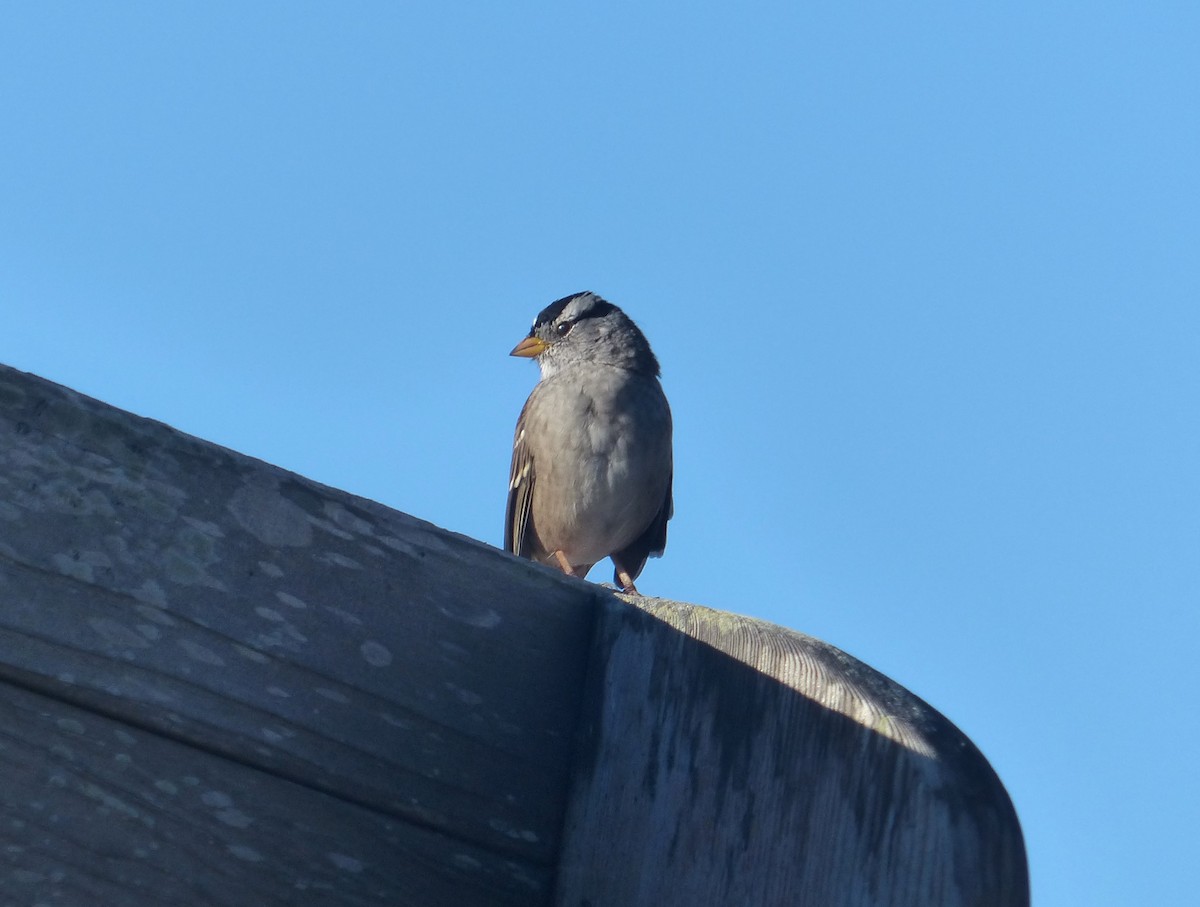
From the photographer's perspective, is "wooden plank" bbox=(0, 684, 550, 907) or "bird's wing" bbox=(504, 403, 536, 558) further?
"bird's wing" bbox=(504, 403, 536, 558)

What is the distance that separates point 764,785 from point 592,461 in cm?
518

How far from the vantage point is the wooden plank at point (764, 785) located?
1112 millimetres

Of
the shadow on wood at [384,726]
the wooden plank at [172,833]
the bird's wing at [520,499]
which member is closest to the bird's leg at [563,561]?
the bird's wing at [520,499]

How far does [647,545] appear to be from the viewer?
7258 millimetres

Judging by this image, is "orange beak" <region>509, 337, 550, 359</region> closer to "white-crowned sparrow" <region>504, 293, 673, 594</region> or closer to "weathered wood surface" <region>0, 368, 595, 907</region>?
"white-crowned sparrow" <region>504, 293, 673, 594</region>

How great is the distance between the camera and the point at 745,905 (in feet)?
3.99

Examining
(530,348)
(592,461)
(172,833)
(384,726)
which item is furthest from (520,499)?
(172,833)

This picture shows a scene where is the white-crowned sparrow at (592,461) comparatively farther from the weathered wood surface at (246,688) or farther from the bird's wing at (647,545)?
the weathered wood surface at (246,688)

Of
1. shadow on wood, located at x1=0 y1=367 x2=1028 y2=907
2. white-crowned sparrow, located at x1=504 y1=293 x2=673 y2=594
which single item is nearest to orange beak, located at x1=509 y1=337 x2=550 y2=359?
white-crowned sparrow, located at x1=504 y1=293 x2=673 y2=594

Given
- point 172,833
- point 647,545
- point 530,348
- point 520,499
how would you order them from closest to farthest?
point 172,833 < point 520,499 < point 647,545 < point 530,348

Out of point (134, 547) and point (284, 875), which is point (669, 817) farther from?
point (134, 547)

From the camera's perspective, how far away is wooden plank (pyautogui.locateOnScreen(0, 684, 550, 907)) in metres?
1.09

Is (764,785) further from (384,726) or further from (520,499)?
(520,499)

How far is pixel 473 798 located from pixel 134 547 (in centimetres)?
38
